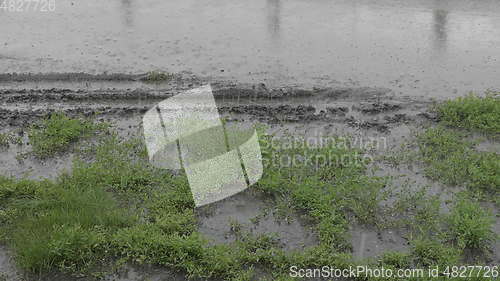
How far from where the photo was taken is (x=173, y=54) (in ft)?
27.8

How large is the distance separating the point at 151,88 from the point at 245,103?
140 centimetres

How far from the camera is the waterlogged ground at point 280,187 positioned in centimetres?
450

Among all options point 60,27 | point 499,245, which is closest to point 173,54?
point 60,27

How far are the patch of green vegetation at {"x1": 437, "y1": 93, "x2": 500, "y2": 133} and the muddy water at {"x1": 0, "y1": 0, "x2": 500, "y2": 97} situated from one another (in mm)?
Answer: 632

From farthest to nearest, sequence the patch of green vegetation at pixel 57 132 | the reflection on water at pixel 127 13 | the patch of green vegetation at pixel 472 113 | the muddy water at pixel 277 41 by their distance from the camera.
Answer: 1. the reflection on water at pixel 127 13
2. the muddy water at pixel 277 41
3. the patch of green vegetation at pixel 472 113
4. the patch of green vegetation at pixel 57 132

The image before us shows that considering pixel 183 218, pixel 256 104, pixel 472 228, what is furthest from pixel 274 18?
pixel 472 228

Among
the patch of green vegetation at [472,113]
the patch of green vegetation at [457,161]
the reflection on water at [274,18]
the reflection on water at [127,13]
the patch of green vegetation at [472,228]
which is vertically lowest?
the patch of green vegetation at [472,228]

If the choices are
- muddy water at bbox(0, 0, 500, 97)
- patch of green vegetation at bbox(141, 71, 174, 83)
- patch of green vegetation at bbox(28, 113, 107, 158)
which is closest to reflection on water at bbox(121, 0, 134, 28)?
muddy water at bbox(0, 0, 500, 97)

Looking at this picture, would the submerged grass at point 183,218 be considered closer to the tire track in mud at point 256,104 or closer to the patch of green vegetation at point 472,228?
the patch of green vegetation at point 472,228

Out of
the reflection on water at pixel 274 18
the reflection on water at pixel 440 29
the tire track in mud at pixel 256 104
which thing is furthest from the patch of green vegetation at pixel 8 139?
the reflection on water at pixel 440 29

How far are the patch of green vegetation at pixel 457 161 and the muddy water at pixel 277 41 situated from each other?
1.33 metres

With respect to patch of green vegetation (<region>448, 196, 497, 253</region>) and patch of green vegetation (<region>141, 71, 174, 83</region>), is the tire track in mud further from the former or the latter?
patch of green vegetation (<region>448, 196, 497, 253</region>)

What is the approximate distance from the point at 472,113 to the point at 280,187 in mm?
2808

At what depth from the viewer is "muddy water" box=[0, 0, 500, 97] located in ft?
25.7
